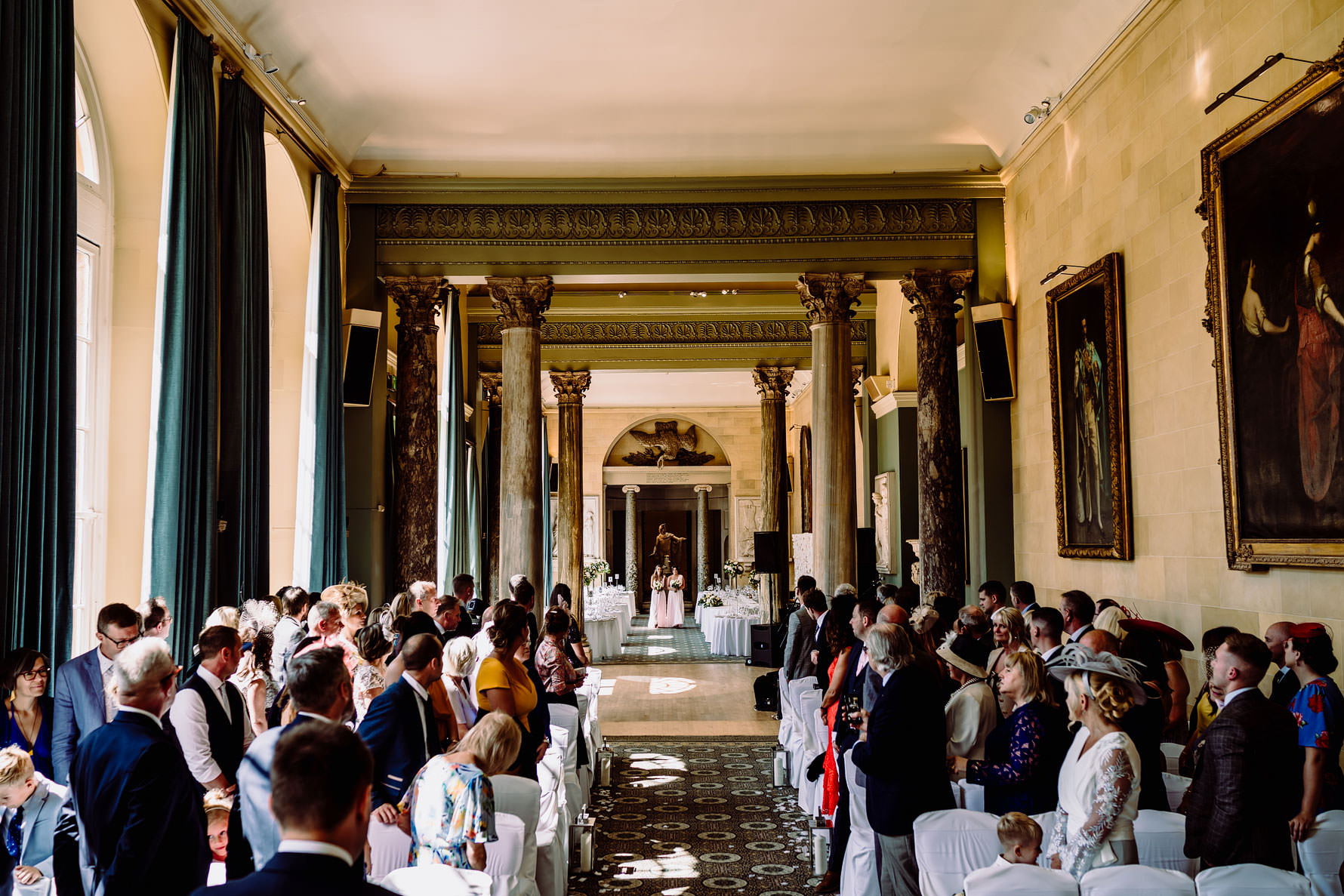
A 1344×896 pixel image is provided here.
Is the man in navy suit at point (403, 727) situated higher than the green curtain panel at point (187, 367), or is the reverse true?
the green curtain panel at point (187, 367)

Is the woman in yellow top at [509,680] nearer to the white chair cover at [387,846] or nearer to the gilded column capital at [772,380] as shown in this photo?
the white chair cover at [387,846]

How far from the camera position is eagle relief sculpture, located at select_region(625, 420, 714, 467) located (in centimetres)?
3097

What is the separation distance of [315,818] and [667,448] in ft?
95.3

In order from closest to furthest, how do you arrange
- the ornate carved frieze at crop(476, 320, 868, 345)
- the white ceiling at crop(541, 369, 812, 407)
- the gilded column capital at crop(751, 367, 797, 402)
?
the ornate carved frieze at crop(476, 320, 868, 345)
the gilded column capital at crop(751, 367, 797, 402)
the white ceiling at crop(541, 369, 812, 407)

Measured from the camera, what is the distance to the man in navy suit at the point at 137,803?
3080 millimetres

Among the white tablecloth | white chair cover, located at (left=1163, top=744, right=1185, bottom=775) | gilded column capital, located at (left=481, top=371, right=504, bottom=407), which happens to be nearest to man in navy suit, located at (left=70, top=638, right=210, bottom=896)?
white chair cover, located at (left=1163, top=744, right=1185, bottom=775)

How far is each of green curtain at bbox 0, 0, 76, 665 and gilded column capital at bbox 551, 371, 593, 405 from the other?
1502cm

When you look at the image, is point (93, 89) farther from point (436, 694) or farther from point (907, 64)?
point (907, 64)

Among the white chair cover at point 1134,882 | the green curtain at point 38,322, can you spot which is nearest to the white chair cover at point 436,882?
the white chair cover at point 1134,882

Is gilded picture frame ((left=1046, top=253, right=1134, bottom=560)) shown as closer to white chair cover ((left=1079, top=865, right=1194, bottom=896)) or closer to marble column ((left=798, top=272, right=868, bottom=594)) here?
marble column ((left=798, top=272, right=868, bottom=594))

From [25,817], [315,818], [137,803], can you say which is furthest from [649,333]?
[315,818]

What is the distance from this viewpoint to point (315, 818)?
6.34ft

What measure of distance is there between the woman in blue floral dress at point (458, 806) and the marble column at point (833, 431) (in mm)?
8769

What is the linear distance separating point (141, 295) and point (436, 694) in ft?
15.4
